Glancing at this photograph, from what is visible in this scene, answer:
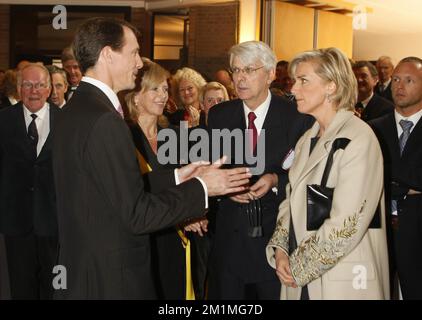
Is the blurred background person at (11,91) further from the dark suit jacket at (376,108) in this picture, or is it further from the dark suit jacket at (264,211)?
the dark suit jacket at (376,108)

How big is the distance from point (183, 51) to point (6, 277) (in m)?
9.35

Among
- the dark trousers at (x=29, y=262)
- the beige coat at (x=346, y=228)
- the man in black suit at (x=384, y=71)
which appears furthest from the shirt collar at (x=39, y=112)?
the man in black suit at (x=384, y=71)

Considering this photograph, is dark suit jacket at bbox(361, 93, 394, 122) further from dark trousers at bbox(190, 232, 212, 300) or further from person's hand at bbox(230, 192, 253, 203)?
person's hand at bbox(230, 192, 253, 203)

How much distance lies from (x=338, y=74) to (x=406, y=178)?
155cm

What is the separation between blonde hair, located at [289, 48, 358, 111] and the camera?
2723 millimetres

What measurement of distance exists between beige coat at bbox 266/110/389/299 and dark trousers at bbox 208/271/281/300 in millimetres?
621

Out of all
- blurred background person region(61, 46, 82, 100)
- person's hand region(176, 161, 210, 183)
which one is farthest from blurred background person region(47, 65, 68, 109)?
person's hand region(176, 161, 210, 183)

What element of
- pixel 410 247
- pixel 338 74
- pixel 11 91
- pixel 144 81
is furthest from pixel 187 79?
pixel 338 74

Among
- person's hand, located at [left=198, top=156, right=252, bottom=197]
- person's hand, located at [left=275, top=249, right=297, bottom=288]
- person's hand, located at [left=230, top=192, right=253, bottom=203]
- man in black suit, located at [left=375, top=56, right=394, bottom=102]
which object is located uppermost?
man in black suit, located at [left=375, top=56, right=394, bottom=102]

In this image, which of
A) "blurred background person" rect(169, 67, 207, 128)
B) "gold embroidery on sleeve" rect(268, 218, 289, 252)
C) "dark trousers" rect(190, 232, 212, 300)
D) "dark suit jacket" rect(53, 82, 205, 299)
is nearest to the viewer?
"dark suit jacket" rect(53, 82, 205, 299)

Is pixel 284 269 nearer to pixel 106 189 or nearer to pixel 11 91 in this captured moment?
pixel 106 189
